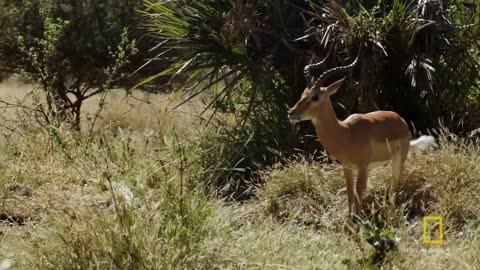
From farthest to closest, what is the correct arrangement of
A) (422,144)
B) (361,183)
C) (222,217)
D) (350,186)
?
(422,144), (350,186), (361,183), (222,217)

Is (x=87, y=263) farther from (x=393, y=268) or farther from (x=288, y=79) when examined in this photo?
(x=288, y=79)

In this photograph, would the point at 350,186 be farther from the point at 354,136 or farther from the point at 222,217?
the point at 222,217

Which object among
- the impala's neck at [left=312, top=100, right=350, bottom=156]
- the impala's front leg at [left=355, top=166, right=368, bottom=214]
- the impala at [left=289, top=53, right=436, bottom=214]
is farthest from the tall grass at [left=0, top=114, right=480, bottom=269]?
the impala's neck at [left=312, top=100, right=350, bottom=156]

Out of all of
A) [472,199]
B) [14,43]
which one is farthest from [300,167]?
[14,43]

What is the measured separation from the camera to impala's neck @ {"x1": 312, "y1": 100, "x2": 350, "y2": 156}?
6.62 metres

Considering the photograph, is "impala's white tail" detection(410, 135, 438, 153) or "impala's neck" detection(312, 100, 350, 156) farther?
"impala's white tail" detection(410, 135, 438, 153)

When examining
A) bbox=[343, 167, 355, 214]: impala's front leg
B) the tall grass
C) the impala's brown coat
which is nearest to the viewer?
the tall grass

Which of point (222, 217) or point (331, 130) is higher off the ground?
point (331, 130)

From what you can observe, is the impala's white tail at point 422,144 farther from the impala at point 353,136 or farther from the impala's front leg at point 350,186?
the impala's front leg at point 350,186

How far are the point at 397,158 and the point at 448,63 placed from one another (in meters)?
2.51

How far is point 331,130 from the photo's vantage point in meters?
6.64

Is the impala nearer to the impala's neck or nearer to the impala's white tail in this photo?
the impala's neck

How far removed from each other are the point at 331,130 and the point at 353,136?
19 cm

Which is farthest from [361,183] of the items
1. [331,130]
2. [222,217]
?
[222,217]
